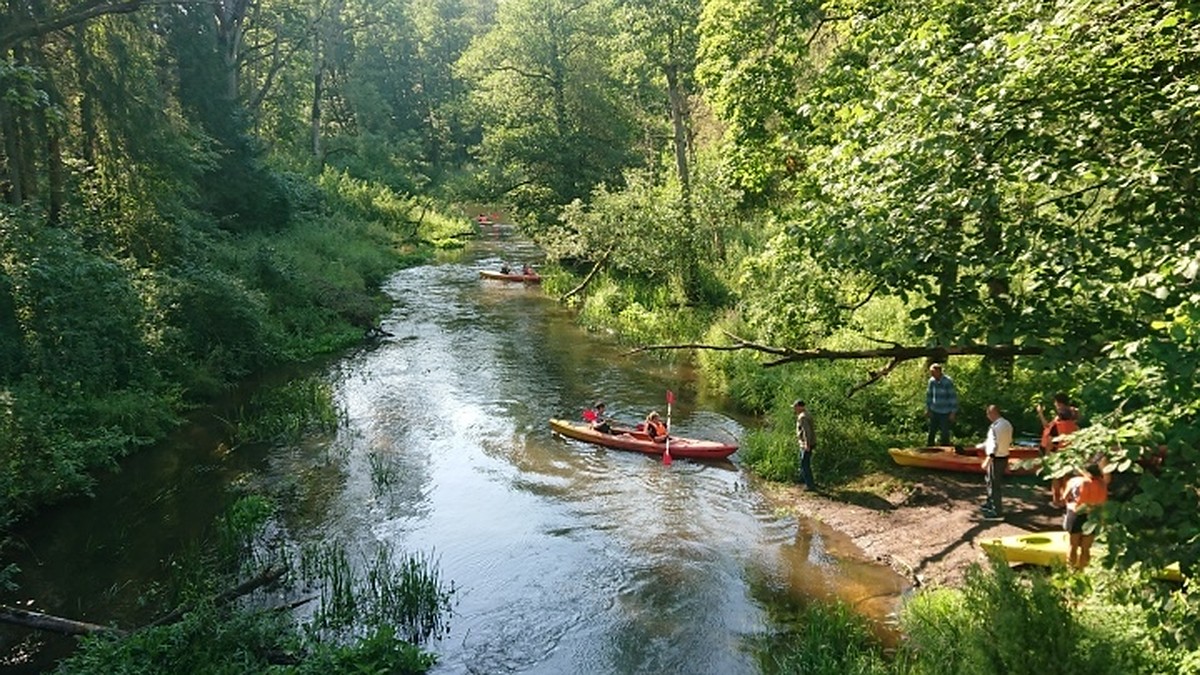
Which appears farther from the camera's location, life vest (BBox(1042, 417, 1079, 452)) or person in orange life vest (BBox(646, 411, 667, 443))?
person in orange life vest (BBox(646, 411, 667, 443))

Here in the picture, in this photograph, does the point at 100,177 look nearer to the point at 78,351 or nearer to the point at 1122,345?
the point at 78,351

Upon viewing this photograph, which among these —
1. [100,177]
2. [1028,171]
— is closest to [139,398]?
[100,177]

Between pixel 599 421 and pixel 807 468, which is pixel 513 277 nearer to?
pixel 599 421

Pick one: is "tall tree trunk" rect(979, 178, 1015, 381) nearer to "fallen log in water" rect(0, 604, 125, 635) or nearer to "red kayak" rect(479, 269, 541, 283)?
"fallen log in water" rect(0, 604, 125, 635)

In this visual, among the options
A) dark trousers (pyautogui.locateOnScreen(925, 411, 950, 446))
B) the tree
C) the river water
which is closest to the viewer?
the river water

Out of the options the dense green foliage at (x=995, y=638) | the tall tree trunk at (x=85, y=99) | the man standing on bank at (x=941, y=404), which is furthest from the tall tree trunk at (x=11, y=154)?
the man standing on bank at (x=941, y=404)

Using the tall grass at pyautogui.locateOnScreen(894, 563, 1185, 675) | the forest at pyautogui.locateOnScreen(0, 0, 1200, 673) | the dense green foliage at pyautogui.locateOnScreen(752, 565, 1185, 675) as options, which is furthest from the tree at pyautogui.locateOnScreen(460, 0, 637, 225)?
the tall grass at pyautogui.locateOnScreen(894, 563, 1185, 675)

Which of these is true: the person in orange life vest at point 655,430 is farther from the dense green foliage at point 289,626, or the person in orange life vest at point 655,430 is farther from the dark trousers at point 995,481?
the dark trousers at point 995,481

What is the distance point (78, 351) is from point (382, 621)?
8.34 m

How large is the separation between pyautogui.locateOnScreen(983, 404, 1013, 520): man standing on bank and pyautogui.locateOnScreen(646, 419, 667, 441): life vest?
5506 mm

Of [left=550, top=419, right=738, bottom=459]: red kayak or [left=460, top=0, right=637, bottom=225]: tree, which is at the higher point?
[left=460, top=0, right=637, bottom=225]: tree

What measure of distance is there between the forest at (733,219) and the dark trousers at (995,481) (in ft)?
5.88

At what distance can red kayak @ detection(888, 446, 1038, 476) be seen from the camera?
12008 millimetres

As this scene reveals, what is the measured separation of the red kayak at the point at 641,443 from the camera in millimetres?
14102
